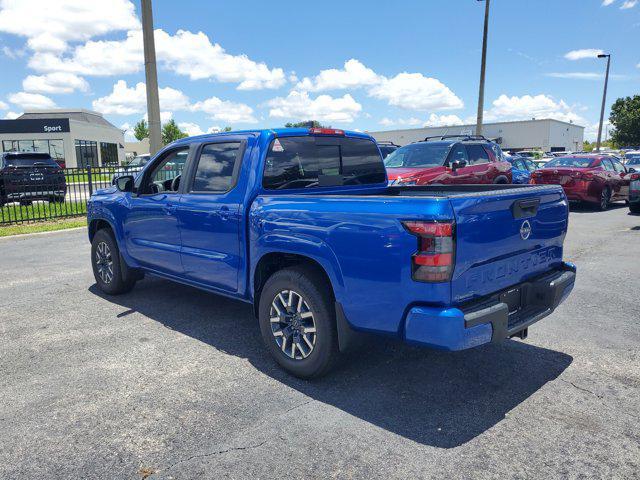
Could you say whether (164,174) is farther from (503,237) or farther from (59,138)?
(59,138)

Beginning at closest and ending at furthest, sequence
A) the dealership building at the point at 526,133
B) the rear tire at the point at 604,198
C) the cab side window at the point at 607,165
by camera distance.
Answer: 1. the rear tire at the point at 604,198
2. the cab side window at the point at 607,165
3. the dealership building at the point at 526,133

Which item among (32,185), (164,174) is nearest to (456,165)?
(164,174)

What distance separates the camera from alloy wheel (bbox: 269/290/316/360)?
12.0ft

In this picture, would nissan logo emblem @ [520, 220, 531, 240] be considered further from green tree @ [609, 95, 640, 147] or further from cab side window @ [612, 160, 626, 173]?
green tree @ [609, 95, 640, 147]

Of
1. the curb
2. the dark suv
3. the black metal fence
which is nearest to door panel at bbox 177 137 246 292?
the curb

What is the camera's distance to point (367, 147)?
16.4 feet

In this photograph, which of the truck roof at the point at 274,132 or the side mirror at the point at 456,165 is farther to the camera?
the side mirror at the point at 456,165

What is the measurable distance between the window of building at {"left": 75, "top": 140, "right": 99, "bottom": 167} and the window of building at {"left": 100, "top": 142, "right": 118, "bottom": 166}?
5.48 ft

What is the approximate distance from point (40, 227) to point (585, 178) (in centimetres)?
1432

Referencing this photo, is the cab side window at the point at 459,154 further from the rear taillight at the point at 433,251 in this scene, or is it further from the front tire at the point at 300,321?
the rear taillight at the point at 433,251

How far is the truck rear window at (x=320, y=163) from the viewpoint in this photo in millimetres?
4230

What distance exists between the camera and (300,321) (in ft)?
12.2

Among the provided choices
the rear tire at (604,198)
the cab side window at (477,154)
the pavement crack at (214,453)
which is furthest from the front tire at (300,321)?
the rear tire at (604,198)

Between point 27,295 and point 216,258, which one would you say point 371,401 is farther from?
point 27,295
